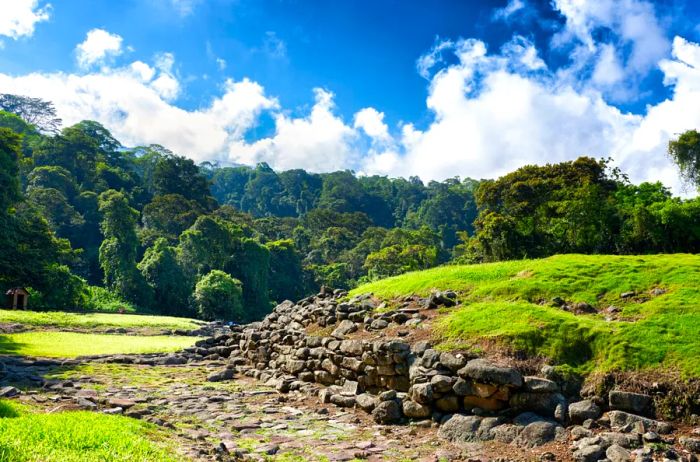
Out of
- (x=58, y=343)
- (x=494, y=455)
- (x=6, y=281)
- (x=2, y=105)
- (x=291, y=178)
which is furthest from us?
(x=291, y=178)

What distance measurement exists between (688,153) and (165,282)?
146 feet

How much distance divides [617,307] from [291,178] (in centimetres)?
11165

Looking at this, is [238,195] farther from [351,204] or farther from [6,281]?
[6,281]

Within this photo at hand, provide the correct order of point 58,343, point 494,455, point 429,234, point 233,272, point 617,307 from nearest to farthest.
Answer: point 494,455 < point 617,307 < point 58,343 < point 233,272 < point 429,234

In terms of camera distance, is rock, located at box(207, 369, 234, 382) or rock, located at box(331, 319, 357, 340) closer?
rock, located at box(331, 319, 357, 340)

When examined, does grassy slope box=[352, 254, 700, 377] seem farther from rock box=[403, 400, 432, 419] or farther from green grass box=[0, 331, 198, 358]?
green grass box=[0, 331, 198, 358]

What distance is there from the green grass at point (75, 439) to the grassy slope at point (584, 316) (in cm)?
579


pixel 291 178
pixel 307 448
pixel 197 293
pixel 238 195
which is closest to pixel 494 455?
pixel 307 448

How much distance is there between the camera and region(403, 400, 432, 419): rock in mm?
8993

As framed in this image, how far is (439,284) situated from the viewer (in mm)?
13961

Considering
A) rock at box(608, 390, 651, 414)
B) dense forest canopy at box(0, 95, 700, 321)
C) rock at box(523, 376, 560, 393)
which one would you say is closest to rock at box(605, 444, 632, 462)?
rock at box(608, 390, 651, 414)

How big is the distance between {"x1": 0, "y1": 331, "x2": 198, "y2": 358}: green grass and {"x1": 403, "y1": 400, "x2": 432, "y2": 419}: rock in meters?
12.2

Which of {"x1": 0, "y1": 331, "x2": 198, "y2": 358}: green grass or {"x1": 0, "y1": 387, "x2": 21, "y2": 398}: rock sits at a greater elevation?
{"x1": 0, "y1": 387, "x2": 21, "y2": 398}: rock

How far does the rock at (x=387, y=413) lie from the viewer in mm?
9180
